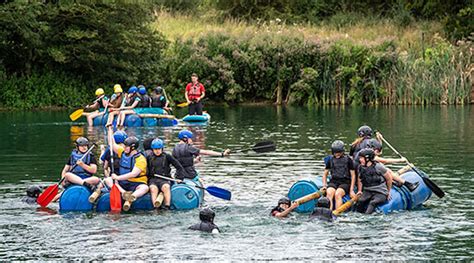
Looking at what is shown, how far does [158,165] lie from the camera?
1992 cm

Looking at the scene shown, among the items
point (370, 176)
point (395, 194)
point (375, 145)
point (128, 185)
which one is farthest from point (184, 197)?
point (395, 194)

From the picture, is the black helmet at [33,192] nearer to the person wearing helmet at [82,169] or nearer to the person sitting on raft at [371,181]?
the person wearing helmet at [82,169]

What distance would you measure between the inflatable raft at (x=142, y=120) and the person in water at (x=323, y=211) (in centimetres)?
2127

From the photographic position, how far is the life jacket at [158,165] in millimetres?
19875

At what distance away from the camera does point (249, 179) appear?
23.8 meters

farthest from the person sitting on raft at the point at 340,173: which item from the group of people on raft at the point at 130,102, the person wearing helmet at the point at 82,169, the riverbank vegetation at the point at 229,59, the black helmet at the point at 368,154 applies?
the riverbank vegetation at the point at 229,59

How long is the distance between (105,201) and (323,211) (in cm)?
437

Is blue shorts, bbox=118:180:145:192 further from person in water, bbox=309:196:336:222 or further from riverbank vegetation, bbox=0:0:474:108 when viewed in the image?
riverbank vegetation, bbox=0:0:474:108

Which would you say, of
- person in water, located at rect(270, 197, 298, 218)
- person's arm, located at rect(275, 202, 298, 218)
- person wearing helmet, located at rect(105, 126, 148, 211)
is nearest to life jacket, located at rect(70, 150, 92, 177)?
person wearing helmet, located at rect(105, 126, 148, 211)

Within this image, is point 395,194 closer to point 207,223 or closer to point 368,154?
point 368,154

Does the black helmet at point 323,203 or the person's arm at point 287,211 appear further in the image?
the person's arm at point 287,211

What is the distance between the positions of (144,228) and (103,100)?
21.3 meters

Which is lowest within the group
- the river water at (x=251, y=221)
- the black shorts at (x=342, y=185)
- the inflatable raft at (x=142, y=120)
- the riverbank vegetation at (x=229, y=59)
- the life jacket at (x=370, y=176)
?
the river water at (x=251, y=221)

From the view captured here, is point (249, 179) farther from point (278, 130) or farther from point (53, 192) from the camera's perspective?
point (278, 130)
